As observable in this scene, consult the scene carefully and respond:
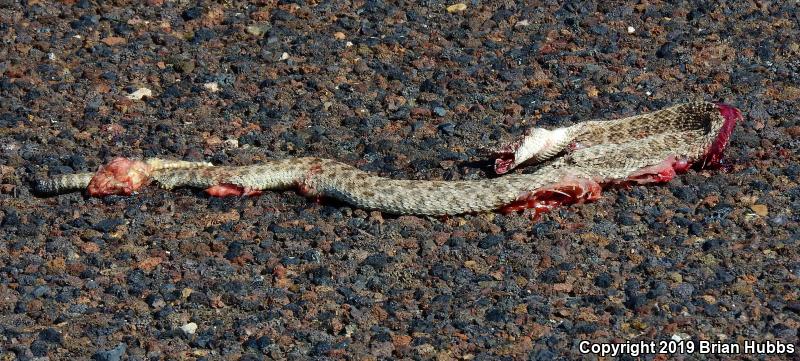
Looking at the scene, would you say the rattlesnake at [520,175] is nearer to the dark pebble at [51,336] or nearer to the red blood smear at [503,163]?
the red blood smear at [503,163]

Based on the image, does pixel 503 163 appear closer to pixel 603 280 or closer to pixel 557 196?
pixel 557 196

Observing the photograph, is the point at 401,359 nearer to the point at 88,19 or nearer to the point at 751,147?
the point at 751,147

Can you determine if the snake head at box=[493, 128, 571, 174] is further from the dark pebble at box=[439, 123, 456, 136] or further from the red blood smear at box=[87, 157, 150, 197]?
the red blood smear at box=[87, 157, 150, 197]

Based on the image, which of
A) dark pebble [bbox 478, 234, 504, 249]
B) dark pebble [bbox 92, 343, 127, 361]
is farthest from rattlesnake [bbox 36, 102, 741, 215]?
dark pebble [bbox 92, 343, 127, 361]

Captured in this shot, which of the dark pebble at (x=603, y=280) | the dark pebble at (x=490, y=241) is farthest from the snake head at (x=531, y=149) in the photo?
the dark pebble at (x=603, y=280)

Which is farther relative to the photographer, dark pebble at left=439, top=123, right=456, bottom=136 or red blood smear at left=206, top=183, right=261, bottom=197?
dark pebble at left=439, top=123, right=456, bottom=136

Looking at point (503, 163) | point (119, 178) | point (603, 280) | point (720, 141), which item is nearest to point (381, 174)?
point (503, 163)
